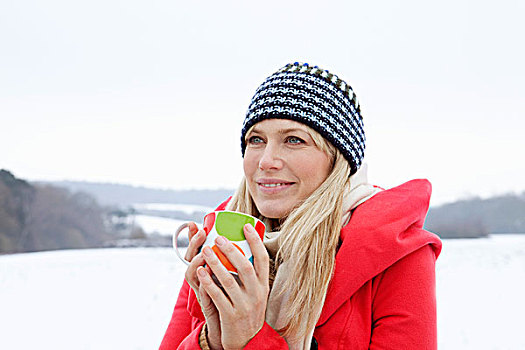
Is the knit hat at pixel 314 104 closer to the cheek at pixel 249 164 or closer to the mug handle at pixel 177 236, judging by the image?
the cheek at pixel 249 164

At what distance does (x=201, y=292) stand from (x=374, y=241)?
0.49 metres

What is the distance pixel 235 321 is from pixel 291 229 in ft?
1.08

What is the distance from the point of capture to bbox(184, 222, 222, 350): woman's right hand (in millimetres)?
1251

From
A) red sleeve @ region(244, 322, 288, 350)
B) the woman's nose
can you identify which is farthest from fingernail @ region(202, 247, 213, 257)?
the woman's nose

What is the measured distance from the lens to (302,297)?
131 centimetres

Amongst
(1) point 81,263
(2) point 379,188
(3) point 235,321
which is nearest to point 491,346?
(2) point 379,188

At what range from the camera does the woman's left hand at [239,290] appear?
118 centimetres

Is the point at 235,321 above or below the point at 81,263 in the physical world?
above

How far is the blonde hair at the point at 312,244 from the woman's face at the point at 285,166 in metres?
0.03

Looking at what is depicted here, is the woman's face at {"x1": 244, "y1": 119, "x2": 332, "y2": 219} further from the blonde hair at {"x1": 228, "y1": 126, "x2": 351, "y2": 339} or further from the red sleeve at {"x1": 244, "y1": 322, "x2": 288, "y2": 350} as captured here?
the red sleeve at {"x1": 244, "y1": 322, "x2": 288, "y2": 350}

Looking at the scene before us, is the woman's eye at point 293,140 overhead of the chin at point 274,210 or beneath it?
overhead

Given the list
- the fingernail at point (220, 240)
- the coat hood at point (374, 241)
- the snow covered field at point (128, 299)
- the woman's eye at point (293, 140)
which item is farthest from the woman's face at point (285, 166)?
the snow covered field at point (128, 299)

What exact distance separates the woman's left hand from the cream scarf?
0.11 m

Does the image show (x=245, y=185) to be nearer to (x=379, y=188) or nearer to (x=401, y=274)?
(x=379, y=188)
